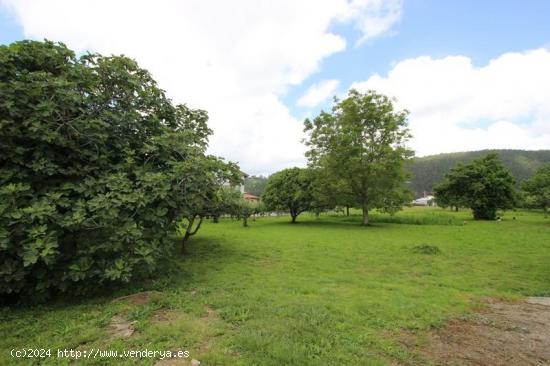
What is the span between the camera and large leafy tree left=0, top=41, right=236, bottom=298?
15.2 feet

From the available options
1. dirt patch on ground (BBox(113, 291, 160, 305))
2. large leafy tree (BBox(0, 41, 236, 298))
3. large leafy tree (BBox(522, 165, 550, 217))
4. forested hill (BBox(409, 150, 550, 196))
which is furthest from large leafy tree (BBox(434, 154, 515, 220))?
forested hill (BBox(409, 150, 550, 196))

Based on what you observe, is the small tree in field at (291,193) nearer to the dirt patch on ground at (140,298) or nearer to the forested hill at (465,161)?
the dirt patch on ground at (140,298)

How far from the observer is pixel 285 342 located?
374 cm

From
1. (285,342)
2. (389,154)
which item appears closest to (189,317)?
(285,342)

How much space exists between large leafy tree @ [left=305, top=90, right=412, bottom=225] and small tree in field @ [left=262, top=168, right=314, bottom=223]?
3.72 metres

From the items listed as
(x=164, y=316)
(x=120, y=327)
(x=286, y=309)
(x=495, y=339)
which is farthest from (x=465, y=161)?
(x=120, y=327)

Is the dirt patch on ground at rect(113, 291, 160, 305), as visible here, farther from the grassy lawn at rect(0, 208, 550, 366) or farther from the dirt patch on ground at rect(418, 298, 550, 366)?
the dirt patch on ground at rect(418, 298, 550, 366)

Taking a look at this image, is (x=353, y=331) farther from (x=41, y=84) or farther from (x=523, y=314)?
(x=41, y=84)

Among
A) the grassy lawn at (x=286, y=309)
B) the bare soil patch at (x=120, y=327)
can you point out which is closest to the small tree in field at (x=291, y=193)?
the grassy lawn at (x=286, y=309)

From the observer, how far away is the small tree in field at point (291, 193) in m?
27.5

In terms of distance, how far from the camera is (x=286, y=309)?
500 cm

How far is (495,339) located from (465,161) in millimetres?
136138

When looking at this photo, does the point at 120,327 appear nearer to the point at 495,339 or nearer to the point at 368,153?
the point at 495,339

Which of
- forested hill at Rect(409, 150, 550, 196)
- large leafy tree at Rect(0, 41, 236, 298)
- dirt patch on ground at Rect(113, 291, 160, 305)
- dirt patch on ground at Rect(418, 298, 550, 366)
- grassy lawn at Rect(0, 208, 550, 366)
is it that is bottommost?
dirt patch on ground at Rect(418, 298, 550, 366)
